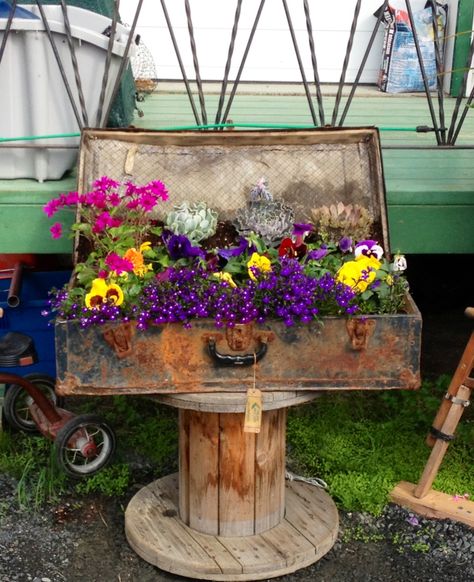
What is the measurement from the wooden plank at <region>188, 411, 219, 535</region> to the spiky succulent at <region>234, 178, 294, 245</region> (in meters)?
0.67

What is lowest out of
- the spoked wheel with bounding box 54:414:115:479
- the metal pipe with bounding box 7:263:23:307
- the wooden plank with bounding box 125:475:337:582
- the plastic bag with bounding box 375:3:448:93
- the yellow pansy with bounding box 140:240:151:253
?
the wooden plank with bounding box 125:475:337:582

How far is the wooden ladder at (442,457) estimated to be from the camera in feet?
11.6

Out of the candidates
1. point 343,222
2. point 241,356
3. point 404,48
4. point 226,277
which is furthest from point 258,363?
point 404,48

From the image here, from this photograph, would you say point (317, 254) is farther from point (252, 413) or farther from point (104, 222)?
point (104, 222)

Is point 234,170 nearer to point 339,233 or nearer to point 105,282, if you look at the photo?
point 339,233

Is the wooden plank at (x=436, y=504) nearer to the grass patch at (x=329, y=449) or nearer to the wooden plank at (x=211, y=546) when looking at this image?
the grass patch at (x=329, y=449)

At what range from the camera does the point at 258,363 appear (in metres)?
2.96

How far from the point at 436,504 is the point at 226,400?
47.8 inches

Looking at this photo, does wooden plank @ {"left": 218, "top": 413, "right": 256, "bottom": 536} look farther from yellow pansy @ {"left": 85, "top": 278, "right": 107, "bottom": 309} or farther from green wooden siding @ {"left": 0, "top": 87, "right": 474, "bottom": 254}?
green wooden siding @ {"left": 0, "top": 87, "right": 474, "bottom": 254}

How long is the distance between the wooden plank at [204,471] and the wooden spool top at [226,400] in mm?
199

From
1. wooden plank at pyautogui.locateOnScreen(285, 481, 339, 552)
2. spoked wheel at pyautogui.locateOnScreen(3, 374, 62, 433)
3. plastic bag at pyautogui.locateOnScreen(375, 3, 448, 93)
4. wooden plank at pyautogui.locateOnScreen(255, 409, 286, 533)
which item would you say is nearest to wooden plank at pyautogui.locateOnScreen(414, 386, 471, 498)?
wooden plank at pyautogui.locateOnScreen(285, 481, 339, 552)

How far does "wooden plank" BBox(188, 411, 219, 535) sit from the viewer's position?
128 inches

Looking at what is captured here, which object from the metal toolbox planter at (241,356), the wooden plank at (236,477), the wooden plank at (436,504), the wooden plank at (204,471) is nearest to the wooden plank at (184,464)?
the wooden plank at (204,471)

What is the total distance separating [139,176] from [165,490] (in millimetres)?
1249
